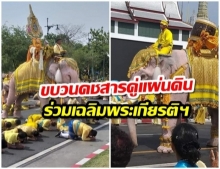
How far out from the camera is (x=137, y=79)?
3.46 meters

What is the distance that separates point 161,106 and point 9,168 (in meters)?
1.52

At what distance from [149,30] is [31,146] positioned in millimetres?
1676

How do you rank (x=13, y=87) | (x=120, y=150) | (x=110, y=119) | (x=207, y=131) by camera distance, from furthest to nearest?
(x=13, y=87) < (x=207, y=131) < (x=110, y=119) < (x=120, y=150)

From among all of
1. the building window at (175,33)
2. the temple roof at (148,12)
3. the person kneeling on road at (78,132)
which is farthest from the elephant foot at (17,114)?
the building window at (175,33)

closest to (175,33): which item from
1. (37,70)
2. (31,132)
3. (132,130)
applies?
(132,130)

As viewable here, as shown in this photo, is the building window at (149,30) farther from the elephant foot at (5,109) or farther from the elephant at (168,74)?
the elephant foot at (5,109)

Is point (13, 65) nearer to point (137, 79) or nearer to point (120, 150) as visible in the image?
point (137, 79)

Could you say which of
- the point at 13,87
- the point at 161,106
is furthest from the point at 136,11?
the point at 13,87

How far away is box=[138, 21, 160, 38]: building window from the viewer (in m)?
3.53

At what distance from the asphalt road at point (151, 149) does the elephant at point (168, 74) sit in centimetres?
5

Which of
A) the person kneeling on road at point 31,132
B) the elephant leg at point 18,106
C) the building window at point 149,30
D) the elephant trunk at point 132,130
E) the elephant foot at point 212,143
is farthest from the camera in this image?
the elephant leg at point 18,106

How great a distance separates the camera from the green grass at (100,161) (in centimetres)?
343

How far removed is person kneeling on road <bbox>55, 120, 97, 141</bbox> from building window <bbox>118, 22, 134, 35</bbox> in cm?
100

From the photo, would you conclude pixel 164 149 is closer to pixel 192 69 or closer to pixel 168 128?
pixel 168 128
